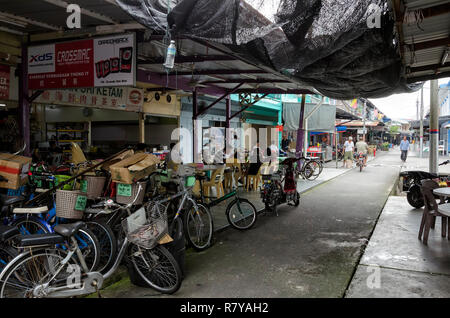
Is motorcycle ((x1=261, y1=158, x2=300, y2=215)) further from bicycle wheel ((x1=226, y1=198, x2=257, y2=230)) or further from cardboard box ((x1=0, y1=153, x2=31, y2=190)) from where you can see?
cardboard box ((x1=0, y1=153, x2=31, y2=190))

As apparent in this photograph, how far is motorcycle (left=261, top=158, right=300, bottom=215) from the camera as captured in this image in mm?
7879

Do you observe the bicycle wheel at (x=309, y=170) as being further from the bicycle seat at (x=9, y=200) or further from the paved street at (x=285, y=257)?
the bicycle seat at (x=9, y=200)

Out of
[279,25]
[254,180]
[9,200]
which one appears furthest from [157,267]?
[254,180]

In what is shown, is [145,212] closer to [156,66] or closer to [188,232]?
[188,232]

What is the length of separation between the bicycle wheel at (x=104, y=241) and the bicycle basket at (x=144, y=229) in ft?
1.81

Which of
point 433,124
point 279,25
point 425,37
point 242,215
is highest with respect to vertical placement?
point 425,37

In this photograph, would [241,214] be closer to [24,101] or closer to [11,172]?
[11,172]

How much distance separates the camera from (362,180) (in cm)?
1398

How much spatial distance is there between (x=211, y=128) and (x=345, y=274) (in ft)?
38.5

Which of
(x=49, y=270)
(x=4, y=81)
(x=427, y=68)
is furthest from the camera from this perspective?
(x=4, y=81)

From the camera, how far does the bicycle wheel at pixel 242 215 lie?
6.48 m

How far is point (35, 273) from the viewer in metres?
3.38

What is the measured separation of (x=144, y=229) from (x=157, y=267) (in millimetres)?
475
